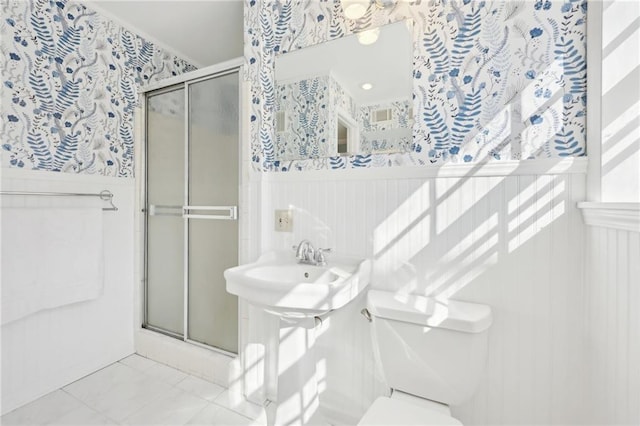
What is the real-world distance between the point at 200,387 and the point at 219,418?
1.02 feet

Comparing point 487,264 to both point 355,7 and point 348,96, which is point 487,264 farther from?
point 355,7

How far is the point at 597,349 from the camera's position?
99 cm

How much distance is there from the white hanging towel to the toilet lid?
1.77 meters

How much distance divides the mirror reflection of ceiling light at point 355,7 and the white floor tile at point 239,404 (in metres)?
2.05

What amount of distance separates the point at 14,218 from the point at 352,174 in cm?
173

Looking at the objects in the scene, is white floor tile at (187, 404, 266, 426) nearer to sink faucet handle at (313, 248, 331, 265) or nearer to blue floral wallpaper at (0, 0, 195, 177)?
sink faucet handle at (313, 248, 331, 265)

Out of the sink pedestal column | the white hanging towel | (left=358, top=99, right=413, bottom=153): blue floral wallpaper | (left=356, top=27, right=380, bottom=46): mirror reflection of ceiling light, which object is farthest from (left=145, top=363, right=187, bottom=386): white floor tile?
(left=356, top=27, right=380, bottom=46): mirror reflection of ceiling light

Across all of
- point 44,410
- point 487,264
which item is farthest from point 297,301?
point 44,410

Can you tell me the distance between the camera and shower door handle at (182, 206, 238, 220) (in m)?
1.77

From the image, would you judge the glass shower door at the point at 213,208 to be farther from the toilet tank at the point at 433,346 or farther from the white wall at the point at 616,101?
the white wall at the point at 616,101

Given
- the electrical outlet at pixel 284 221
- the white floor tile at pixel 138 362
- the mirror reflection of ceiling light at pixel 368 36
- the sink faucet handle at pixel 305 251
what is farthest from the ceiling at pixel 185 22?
the white floor tile at pixel 138 362

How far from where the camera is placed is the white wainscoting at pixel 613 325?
2.51 feet

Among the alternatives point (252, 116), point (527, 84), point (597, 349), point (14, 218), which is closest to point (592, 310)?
point (597, 349)

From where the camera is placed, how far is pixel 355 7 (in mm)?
1385
